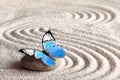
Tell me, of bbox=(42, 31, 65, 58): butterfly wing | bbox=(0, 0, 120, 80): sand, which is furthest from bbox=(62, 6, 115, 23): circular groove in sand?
bbox=(42, 31, 65, 58): butterfly wing

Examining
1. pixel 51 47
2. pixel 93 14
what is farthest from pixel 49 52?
pixel 93 14

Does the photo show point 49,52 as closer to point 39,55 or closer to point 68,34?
point 39,55

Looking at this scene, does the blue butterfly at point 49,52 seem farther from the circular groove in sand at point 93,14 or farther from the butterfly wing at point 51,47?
the circular groove in sand at point 93,14

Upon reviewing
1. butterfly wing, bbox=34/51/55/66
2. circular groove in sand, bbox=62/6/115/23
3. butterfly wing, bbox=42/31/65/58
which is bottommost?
butterfly wing, bbox=34/51/55/66

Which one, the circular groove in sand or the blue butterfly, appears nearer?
the blue butterfly

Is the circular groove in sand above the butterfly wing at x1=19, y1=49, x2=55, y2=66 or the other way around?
above

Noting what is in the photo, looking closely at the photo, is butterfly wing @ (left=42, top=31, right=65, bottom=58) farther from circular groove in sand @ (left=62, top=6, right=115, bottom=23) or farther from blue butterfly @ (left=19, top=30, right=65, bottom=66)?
circular groove in sand @ (left=62, top=6, right=115, bottom=23)

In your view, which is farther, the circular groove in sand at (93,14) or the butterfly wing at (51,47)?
the circular groove in sand at (93,14)

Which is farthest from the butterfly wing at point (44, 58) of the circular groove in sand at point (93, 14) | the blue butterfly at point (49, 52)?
the circular groove in sand at point (93, 14)

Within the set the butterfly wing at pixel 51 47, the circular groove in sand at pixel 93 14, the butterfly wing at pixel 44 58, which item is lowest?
the butterfly wing at pixel 44 58
